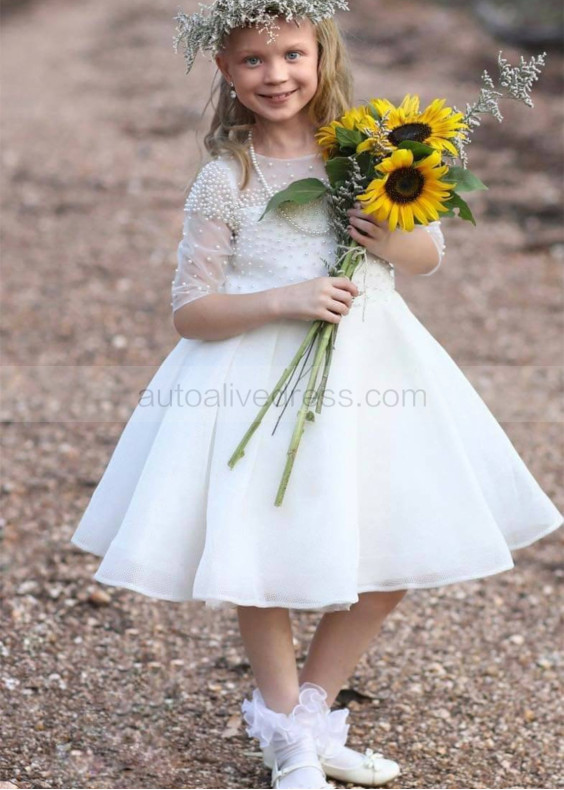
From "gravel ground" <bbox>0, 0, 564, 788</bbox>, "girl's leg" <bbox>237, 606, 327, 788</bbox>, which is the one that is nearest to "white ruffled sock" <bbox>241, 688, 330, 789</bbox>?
"girl's leg" <bbox>237, 606, 327, 788</bbox>

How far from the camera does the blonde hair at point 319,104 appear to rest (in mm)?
2277

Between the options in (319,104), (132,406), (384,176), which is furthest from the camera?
(132,406)

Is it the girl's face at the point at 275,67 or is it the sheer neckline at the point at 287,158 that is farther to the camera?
the sheer neckline at the point at 287,158

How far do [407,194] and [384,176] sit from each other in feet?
0.19

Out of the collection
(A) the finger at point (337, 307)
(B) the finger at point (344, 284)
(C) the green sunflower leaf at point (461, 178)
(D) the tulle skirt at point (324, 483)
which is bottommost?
(D) the tulle skirt at point (324, 483)

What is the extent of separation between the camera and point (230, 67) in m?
2.25

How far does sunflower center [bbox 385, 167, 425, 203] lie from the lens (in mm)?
2109

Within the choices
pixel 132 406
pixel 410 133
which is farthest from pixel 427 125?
pixel 132 406

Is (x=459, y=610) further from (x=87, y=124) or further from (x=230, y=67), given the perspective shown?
(x=87, y=124)

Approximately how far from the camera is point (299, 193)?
221cm

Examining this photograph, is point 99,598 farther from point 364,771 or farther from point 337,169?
point 337,169

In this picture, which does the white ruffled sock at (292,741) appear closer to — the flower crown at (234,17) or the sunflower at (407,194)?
the sunflower at (407,194)

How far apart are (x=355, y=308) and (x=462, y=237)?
4.92 metres

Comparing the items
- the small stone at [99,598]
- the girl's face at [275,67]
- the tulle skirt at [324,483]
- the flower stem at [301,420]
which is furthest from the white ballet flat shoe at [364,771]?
the girl's face at [275,67]
